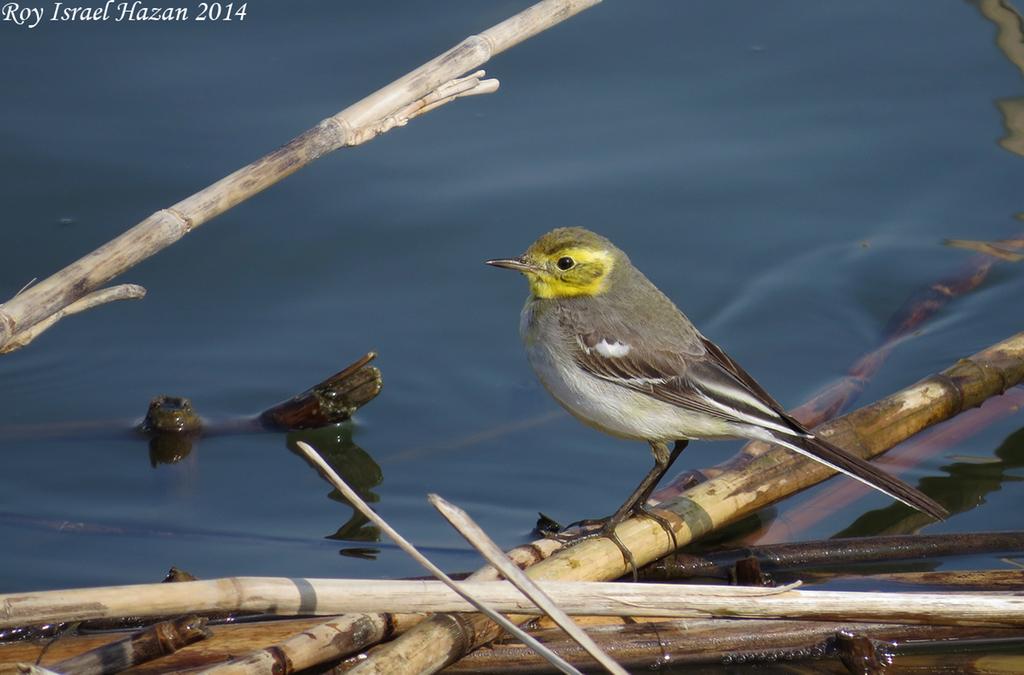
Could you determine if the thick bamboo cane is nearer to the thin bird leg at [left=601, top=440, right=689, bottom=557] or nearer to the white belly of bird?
the thin bird leg at [left=601, top=440, right=689, bottom=557]

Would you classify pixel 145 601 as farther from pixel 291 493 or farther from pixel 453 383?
pixel 453 383

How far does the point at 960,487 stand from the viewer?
7293 mm

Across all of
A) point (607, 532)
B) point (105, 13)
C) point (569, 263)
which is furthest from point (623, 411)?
point (105, 13)

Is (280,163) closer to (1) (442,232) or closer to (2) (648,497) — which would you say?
(2) (648,497)

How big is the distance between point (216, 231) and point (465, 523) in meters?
5.57

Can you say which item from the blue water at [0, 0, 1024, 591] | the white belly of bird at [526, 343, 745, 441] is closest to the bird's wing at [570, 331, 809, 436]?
the white belly of bird at [526, 343, 745, 441]

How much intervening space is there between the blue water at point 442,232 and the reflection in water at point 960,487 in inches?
2.6

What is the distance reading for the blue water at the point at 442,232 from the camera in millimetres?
7270

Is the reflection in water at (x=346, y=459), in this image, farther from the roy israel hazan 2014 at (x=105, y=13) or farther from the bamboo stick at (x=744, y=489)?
the roy israel hazan 2014 at (x=105, y=13)

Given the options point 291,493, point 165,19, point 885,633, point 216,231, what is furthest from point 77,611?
point 165,19

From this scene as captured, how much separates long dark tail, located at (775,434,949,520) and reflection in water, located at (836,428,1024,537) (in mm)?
1076

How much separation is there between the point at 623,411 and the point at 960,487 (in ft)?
6.74

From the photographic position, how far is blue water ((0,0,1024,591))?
7270 millimetres

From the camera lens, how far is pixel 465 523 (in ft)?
13.8
